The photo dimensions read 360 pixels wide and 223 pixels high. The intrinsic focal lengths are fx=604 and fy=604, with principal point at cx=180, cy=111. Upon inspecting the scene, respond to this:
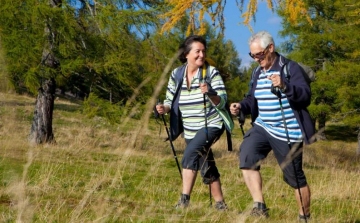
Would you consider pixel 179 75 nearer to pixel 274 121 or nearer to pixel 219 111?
pixel 219 111

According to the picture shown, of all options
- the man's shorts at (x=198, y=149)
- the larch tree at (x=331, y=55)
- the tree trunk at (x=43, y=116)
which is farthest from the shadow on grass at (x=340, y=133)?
the man's shorts at (x=198, y=149)

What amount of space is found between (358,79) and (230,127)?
53.9 feet

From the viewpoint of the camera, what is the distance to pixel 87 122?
2284cm

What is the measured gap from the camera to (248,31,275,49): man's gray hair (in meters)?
4.54

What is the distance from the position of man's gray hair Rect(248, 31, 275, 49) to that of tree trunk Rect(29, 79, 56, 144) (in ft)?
27.7

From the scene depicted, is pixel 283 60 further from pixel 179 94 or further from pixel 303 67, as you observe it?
pixel 179 94

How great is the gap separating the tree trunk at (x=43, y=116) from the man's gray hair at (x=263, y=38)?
844 centimetres

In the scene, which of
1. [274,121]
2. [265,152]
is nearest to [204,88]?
[274,121]

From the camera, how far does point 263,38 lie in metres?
4.55

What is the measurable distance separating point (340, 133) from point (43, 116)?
26.8m

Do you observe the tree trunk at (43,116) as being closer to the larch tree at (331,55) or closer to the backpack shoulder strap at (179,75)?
the backpack shoulder strap at (179,75)

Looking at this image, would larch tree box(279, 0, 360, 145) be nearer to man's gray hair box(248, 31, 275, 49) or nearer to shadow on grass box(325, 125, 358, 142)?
shadow on grass box(325, 125, 358, 142)

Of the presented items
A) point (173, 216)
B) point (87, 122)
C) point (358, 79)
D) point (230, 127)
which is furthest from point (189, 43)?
point (87, 122)

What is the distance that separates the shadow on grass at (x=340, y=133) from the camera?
116ft
